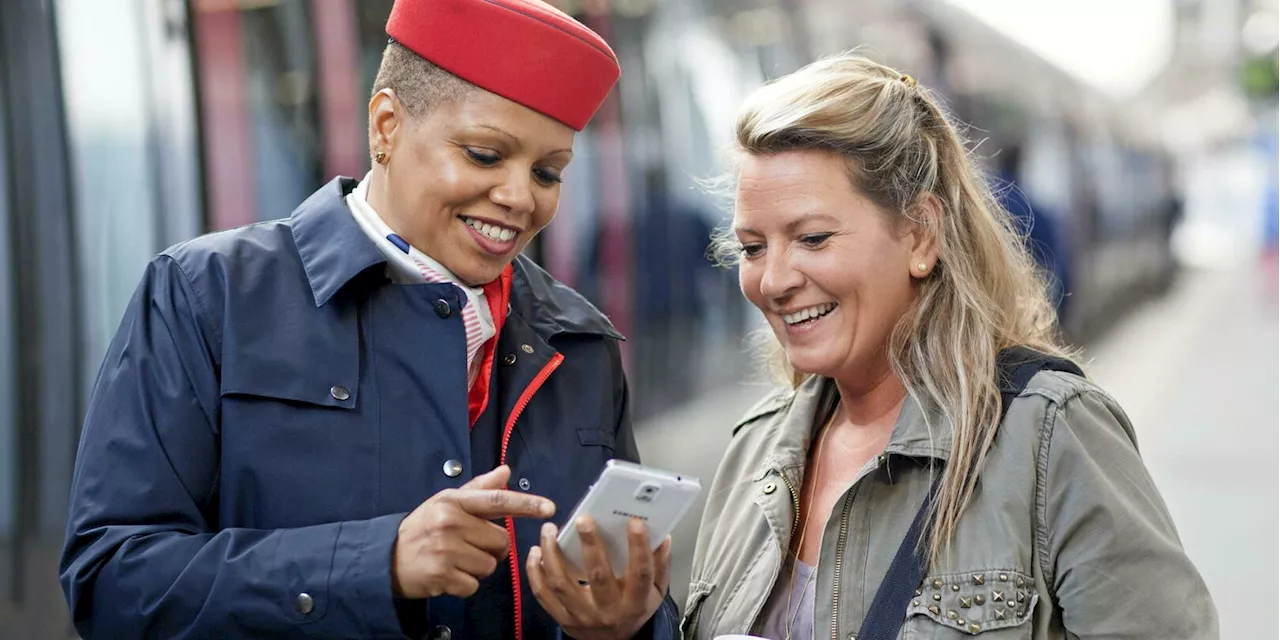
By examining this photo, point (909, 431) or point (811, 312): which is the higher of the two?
point (811, 312)

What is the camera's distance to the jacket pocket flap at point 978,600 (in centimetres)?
207

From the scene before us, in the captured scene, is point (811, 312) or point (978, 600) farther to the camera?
point (811, 312)

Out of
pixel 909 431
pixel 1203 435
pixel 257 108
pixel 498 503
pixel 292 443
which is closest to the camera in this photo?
pixel 498 503

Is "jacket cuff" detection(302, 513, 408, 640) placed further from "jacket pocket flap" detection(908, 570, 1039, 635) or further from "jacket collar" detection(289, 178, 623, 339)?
"jacket pocket flap" detection(908, 570, 1039, 635)

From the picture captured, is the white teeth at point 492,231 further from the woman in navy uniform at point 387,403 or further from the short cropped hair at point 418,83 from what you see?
the short cropped hair at point 418,83

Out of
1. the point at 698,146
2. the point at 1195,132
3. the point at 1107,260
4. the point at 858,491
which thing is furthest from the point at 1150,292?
the point at 1195,132

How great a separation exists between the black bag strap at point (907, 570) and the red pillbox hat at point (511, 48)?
81 centimetres

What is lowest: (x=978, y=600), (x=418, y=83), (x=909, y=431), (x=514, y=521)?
(x=978, y=600)

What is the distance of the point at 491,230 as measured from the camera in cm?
220

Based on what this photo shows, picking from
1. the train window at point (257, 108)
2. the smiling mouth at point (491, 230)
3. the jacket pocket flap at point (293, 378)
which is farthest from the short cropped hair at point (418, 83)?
the train window at point (257, 108)

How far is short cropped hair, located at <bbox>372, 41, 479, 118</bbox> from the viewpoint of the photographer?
85.3 inches

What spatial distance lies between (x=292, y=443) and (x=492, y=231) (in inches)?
17.6

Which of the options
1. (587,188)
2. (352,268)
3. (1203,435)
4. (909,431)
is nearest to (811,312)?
(909,431)

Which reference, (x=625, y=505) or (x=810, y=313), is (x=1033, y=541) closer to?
(x=810, y=313)
